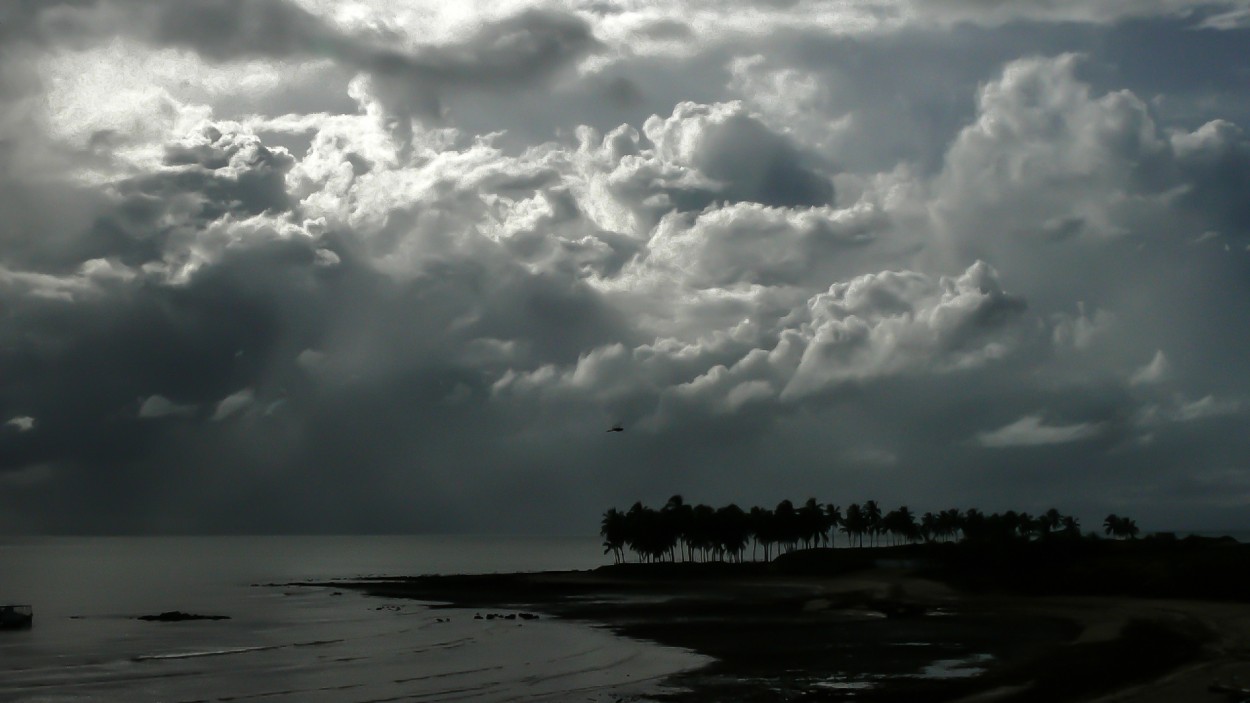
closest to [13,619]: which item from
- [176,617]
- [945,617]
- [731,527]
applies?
[176,617]

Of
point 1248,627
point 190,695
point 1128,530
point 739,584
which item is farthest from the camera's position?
point 1128,530

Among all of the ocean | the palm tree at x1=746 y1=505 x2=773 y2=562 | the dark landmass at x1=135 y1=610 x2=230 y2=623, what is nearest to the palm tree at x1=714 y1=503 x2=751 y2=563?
the palm tree at x1=746 y1=505 x2=773 y2=562

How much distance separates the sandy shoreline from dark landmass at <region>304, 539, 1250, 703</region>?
0.13 metres

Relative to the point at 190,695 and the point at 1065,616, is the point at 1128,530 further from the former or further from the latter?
the point at 190,695

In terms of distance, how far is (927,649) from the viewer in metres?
59.1

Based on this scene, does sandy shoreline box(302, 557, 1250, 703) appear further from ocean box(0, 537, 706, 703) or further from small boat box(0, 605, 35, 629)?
small boat box(0, 605, 35, 629)

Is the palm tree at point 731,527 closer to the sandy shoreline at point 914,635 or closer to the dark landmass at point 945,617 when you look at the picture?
the dark landmass at point 945,617

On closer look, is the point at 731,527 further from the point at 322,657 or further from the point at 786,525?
the point at 322,657

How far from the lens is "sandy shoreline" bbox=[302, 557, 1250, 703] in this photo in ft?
149

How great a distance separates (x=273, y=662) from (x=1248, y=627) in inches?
2285

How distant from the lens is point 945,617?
78.8 metres

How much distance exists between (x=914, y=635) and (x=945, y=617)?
13.6 meters

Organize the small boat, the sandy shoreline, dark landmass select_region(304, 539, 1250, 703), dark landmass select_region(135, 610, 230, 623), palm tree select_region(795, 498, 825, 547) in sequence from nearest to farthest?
the sandy shoreline → dark landmass select_region(304, 539, 1250, 703) → the small boat → dark landmass select_region(135, 610, 230, 623) → palm tree select_region(795, 498, 825, 547)

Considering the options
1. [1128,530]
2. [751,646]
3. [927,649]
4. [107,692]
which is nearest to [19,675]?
[107,692]
